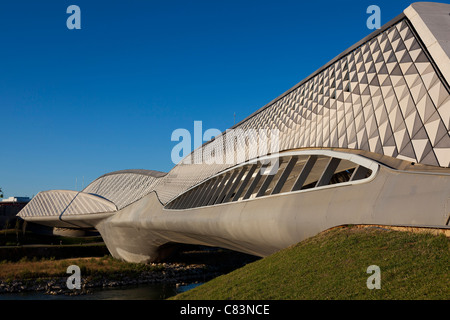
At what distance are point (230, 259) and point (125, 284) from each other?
1730 cm

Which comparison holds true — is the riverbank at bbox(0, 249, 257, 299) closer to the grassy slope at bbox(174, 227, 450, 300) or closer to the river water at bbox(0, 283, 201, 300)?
the river water at bbox(0, 283, 201, 300)

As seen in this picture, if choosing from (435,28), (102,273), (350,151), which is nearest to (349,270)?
(350,151)

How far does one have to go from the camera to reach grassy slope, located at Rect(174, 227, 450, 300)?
28.2 ft

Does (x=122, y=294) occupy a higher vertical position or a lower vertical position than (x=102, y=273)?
lower

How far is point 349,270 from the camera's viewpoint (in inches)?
407

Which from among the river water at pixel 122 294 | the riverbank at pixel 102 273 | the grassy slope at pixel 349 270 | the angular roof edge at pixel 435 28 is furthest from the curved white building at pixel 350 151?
the riverbank at pixel 102 273

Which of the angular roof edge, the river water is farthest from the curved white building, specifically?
the river water

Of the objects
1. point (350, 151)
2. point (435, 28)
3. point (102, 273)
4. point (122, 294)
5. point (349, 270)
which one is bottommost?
point (122, 294)

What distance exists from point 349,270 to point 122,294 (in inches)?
1076

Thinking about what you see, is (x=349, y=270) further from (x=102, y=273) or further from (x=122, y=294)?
(x=102, y=273)

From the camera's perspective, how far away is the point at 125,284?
126 ft

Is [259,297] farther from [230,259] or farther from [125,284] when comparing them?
[230,259]

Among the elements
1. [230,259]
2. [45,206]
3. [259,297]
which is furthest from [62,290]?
[45,206]

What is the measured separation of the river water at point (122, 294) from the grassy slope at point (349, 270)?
65.5 feet
